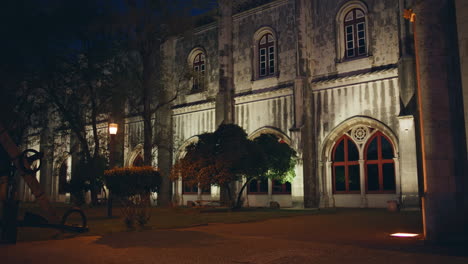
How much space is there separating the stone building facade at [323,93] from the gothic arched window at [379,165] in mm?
46

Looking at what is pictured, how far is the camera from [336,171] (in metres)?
21.3

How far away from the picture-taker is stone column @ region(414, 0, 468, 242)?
7887mm

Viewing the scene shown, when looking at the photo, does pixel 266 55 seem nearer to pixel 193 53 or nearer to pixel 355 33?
pixel 355 33

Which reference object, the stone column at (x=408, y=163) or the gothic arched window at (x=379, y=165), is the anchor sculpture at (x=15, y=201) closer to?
the stone column at (x=408, y=163)

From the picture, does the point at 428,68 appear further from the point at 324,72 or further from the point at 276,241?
the point at 324,72

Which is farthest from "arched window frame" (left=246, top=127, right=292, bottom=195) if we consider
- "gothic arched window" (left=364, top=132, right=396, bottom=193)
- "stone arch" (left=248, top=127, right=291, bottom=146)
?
"gothic arched window" (left=364, top=132, right=396, bottom=193)

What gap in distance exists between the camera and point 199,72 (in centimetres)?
2744

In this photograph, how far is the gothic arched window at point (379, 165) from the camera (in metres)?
19.5

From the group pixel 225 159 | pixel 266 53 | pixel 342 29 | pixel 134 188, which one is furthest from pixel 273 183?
pixel 134 188

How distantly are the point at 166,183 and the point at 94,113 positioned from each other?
23.6 feet

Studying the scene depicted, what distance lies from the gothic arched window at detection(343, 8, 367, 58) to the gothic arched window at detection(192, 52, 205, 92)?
956 cm

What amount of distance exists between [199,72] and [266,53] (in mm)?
5042

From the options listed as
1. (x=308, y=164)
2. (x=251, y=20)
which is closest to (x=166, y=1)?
(x=251, y=20)

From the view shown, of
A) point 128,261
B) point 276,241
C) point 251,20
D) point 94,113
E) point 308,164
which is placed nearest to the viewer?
point 128,261
